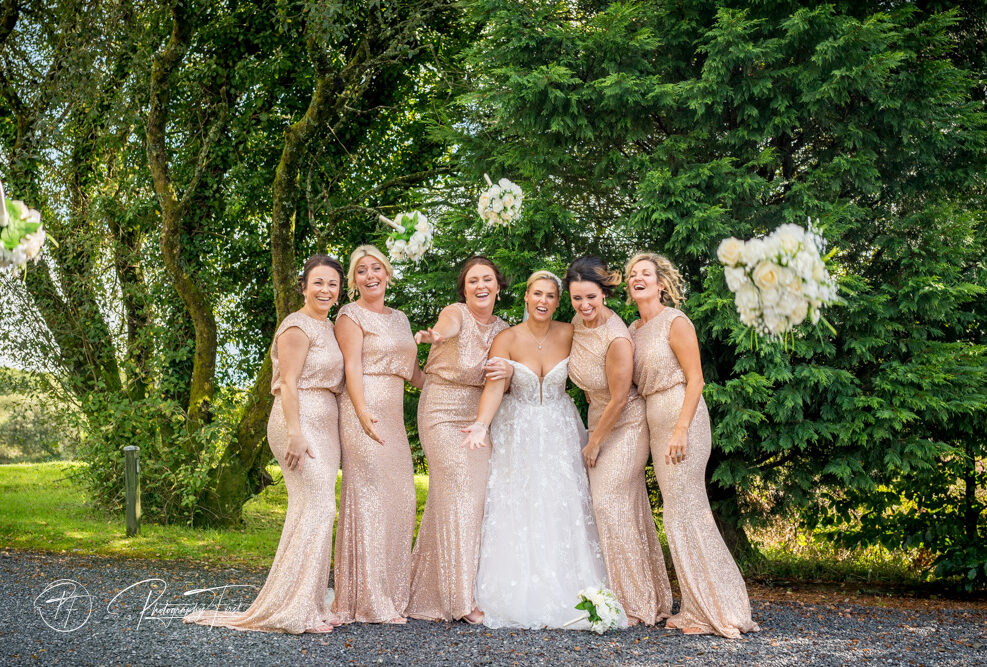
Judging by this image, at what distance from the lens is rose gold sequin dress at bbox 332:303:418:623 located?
204 inches

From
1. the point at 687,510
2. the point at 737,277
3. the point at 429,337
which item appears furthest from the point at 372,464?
the point at 737,277

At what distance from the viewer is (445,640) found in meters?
4.77

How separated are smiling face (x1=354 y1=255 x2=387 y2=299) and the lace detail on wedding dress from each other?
1.01 meters

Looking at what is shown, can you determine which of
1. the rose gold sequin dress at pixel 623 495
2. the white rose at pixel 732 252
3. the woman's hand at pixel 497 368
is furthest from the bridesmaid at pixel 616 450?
the white rose at pixel 732 252

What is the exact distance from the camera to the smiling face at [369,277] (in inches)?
211

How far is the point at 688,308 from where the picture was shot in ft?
21.7

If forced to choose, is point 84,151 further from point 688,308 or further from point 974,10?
point 974,10

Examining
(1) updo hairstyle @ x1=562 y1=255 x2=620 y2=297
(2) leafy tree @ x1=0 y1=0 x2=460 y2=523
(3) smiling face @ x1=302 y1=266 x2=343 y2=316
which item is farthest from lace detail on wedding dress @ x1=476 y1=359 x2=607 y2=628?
(2) leafy tree @ x1=0 y1=0 x2=460 y2=523

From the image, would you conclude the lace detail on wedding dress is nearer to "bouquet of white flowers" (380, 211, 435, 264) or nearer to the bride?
the bride

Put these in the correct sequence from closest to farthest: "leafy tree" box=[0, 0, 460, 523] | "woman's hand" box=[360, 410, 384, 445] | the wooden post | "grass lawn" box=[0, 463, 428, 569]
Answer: "woman's hand" box=[360, 410, 384, 445], "grass lawn" box=[0, 463, 428, 569], the wooden post, "leafy tree" box=[0, 0, 460, 523]

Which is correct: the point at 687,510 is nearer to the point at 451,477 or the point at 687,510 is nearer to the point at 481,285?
the point at 451,477

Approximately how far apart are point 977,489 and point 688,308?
3.46 m

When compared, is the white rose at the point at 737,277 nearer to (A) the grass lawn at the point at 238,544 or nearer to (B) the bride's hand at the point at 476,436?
(B) the bride's hand at the point at 476,436

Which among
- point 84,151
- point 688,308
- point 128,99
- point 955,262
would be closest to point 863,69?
point 955,262
